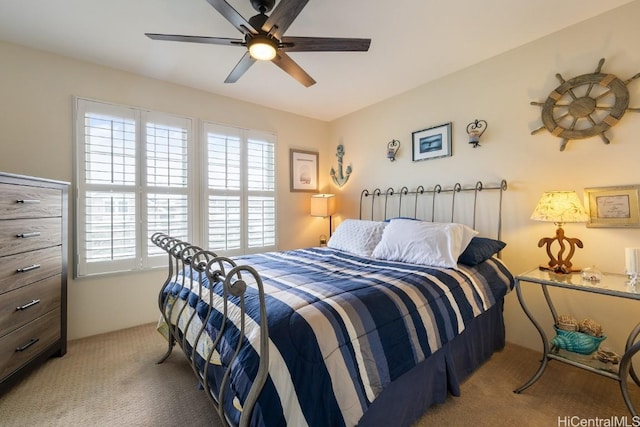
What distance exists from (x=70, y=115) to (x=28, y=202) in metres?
1.02

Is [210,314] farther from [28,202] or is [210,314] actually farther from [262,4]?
[262,4]

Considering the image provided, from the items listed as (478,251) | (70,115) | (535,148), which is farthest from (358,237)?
(70,115)

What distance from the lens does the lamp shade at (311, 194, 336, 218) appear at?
12.1 ft

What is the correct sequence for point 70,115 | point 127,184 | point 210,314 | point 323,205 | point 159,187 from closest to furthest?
point 210,314 < point 70,115 < point 127,184 < point 159,187 < point 323,205

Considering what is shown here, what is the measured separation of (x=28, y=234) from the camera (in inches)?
72.7

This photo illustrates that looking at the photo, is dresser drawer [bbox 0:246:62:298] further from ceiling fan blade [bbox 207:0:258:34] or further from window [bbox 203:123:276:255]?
ceiling fan blade [bbox 207:0:258:34]

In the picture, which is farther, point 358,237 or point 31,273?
point 358,237

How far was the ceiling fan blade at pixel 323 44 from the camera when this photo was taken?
1.62m

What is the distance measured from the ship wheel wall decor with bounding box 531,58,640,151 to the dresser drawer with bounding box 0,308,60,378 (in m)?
3.94

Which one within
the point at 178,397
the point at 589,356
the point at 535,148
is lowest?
the point at 178,397

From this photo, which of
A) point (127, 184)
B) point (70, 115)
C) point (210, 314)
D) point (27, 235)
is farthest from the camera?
point (127, 184)

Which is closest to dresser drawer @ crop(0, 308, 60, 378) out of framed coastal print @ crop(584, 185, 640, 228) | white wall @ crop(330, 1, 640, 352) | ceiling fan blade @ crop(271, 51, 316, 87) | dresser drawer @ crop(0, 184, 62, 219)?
dresser drawer @ crop(0, 184, 62, 219)

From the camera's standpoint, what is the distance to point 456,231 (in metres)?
2.15

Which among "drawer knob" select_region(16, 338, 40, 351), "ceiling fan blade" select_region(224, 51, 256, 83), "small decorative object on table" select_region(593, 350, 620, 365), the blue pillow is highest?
"ceiling fan blade" select_region(224, 51, 256, 83)
